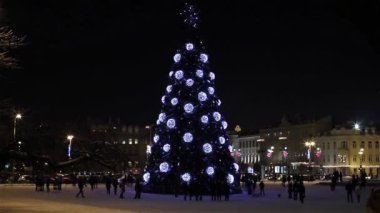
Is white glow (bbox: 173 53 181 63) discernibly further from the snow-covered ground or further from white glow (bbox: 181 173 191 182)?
the snow-covered ground

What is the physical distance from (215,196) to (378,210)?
114 ft

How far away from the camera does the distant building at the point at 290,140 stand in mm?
166000

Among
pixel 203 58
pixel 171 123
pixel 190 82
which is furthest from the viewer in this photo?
pixel 203 58

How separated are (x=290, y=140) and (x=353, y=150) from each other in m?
32.3

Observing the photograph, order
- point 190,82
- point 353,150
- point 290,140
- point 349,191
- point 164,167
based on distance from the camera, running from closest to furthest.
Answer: point 349,191
point 164,167
point 190,82
point 353,150
point 290,140

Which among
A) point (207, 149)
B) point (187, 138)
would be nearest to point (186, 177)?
point (207, 149)

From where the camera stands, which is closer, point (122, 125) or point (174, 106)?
point (174, 106)

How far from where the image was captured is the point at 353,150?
148 meters

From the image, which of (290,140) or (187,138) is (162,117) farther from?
(290,140)

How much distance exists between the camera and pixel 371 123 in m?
160

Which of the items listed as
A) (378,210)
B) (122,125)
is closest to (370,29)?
(378,210)

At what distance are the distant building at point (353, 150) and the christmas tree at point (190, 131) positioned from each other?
10043 centimetres

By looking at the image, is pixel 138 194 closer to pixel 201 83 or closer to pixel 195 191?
pixel 195 191

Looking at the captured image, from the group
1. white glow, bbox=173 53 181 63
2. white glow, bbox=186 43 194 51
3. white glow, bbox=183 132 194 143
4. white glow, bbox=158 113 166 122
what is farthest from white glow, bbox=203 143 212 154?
white glow, bbox=186 43 194 51
